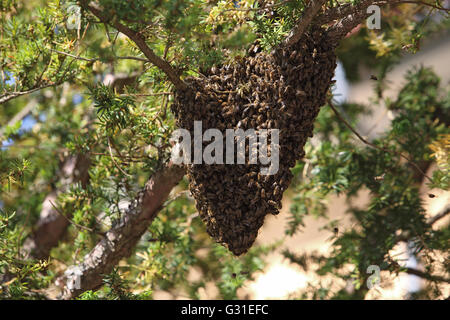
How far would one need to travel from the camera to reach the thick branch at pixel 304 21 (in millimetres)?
1005

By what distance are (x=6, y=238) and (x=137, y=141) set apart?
0.44 metres

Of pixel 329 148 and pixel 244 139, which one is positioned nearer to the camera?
pixel 244 139

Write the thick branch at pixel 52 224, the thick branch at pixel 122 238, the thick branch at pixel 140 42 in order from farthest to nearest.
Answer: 1. the thick branch at pixel 52 224
2. the thick branch at pixel 122 238
3. the thick branch at pixel 140 42

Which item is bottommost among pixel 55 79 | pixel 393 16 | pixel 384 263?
pixel 384 263

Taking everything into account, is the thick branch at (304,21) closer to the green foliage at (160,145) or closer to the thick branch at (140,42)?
the green foliage at (160,145)

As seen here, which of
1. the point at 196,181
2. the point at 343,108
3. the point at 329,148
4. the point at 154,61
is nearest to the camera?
the point at 154,61

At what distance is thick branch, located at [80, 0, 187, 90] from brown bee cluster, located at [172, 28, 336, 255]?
44 millimetres

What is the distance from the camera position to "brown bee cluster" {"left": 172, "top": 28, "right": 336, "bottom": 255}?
1075mm

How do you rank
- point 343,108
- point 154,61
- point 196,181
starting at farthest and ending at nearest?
point 343,108 < point 196,181 < point 154,61

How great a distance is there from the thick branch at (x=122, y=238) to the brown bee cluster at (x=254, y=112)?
27 cm

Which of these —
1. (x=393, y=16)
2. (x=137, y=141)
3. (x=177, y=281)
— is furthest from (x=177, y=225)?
(x=393, y=16)

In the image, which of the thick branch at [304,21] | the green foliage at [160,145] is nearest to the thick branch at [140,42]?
the green foliage at [160,145]

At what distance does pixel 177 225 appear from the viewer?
5.95 feet

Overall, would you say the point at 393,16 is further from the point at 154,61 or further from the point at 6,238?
the point at 6,238
